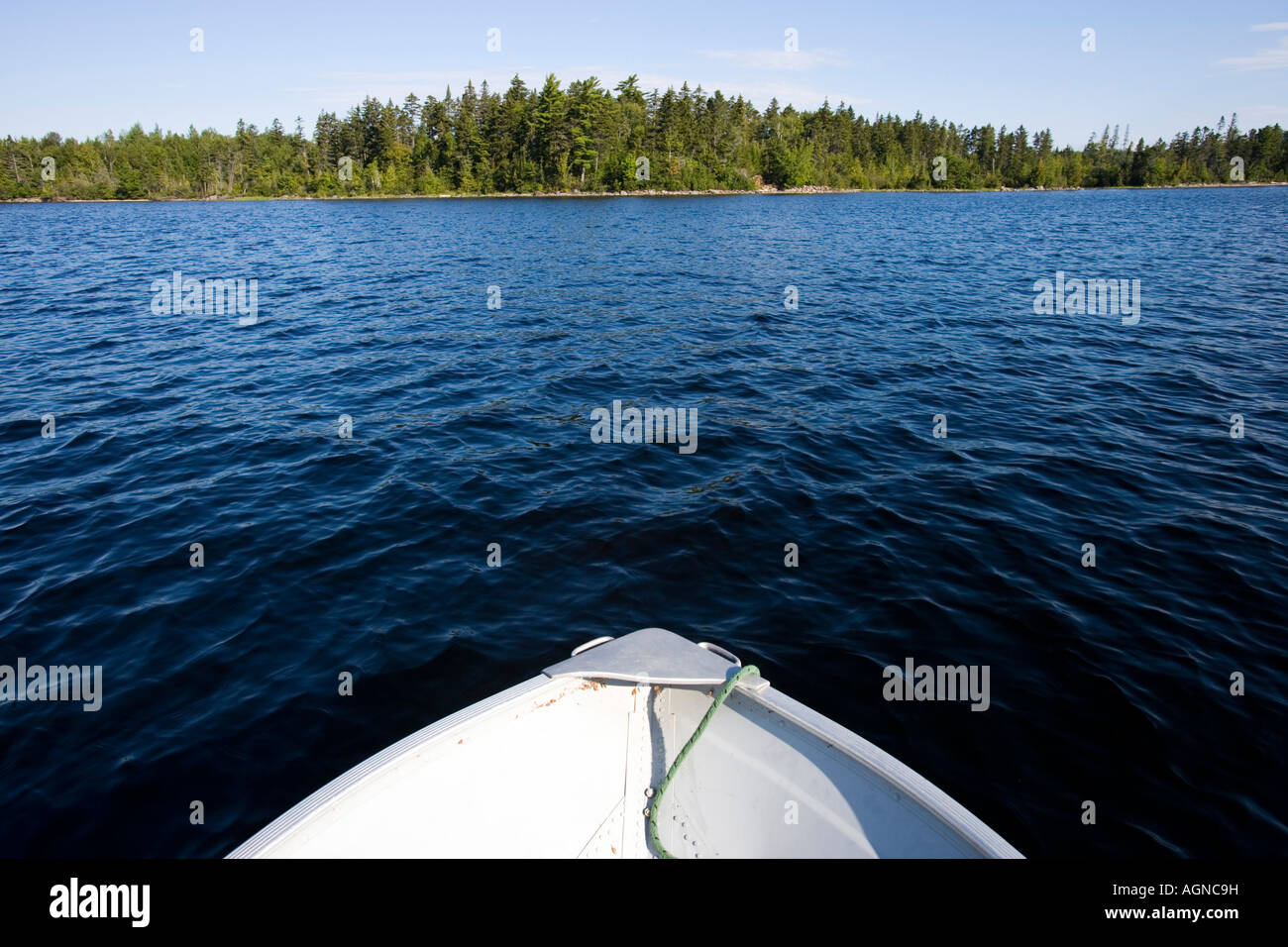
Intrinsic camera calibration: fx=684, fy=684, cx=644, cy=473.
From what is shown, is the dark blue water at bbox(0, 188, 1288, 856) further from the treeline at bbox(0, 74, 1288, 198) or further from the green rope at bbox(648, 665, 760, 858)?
the treeline at bbox(0, 74, 1288, 198)

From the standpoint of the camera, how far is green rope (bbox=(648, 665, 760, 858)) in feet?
20.0

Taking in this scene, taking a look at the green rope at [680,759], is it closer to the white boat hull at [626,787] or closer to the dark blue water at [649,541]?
the white boat hull at [626,787]

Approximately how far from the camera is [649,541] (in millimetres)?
12320

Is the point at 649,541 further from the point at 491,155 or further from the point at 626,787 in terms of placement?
the point at 491,155

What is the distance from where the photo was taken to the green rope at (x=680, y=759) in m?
6.09

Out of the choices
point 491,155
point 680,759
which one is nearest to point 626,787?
point 680,759

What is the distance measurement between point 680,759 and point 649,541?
20.6 feet

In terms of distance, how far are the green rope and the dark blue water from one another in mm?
2784

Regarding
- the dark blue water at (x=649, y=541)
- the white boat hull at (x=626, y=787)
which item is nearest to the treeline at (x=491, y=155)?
the dark blue water at (x=649, y=541)

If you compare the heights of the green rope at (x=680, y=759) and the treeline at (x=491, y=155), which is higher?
the treeline at (x=491, y=155)

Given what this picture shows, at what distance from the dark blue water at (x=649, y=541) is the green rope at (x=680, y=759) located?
278 centimetres

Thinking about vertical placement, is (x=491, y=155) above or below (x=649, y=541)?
above
